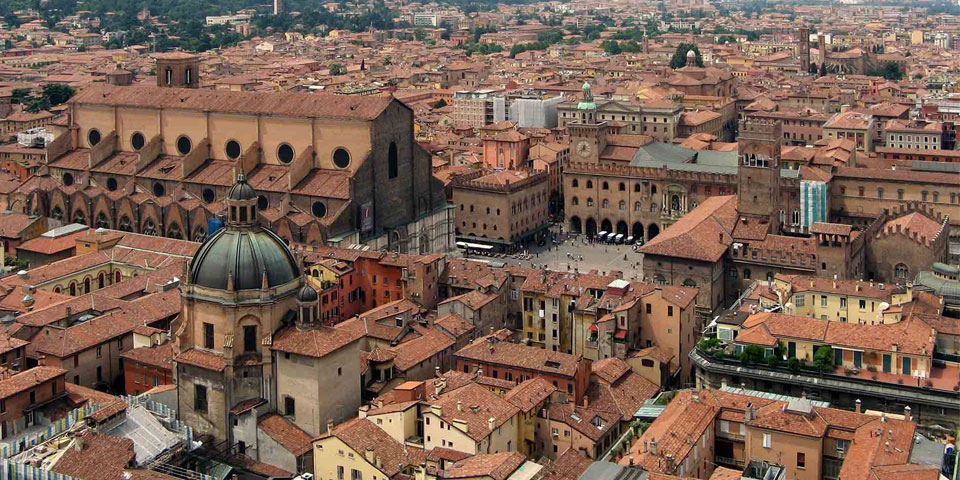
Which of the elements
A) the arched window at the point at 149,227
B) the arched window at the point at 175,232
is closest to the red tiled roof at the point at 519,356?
the arched window at the point at 175,232

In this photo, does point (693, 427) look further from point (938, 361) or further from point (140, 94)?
point (140, 94)

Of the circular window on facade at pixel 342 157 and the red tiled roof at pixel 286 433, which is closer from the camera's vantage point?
the red tiled roof at pixel 286 433

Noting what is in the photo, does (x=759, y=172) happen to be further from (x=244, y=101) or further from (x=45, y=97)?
(x=45, y=97)

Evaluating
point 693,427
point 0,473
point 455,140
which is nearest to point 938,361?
point 693,427

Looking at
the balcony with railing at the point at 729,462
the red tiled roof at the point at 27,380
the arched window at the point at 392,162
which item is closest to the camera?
the red tiled roof at the point at 27,380

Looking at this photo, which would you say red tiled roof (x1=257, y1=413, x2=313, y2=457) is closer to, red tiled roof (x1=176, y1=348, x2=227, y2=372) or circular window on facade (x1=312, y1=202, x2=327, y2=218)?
red tiled roof (x1=176, y1=348, x2=227, y2=372)

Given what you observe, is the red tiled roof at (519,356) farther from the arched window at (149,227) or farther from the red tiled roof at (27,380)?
the arched window at (149,227)

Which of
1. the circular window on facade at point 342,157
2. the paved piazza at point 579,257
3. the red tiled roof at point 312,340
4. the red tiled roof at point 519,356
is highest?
the circular window on facade at point 342,157
